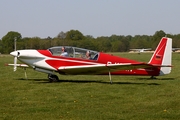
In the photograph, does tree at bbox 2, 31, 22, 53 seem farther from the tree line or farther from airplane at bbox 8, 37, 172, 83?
airplane at bbox 8, 37, 172, 83

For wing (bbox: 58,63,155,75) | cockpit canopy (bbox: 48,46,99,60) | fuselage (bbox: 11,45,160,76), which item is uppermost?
cockpit canopy (bbox: 48,46,99,60)

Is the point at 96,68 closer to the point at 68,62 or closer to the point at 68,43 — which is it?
the point at 68,62

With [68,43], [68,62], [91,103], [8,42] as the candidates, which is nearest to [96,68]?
[68,62]

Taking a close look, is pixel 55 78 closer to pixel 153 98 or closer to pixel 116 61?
pixel 116 61

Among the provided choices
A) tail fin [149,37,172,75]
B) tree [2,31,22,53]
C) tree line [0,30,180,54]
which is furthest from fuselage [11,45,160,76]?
tree [2,31,22,53]

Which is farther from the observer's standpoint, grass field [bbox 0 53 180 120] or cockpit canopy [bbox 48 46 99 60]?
cockpit canopy [bbox 48 46 99 60]

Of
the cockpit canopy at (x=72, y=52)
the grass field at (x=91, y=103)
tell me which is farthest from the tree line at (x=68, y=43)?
the grass field at (x=91, y=103)

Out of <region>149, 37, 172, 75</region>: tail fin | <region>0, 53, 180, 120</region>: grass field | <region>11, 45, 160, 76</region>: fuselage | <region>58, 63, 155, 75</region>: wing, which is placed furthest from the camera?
<region>149, 37, 172, 75</region>: tail fin

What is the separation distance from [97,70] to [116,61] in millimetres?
991

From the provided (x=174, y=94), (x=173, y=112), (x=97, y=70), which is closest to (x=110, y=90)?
(x=174, y=94)

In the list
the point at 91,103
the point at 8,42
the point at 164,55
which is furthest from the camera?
the point at 8,42

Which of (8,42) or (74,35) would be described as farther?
(74,35)

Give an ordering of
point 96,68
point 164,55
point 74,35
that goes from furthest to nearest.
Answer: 1. point 74,35
2. point 164,55
3. point 96,68

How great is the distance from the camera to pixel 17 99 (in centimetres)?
959
